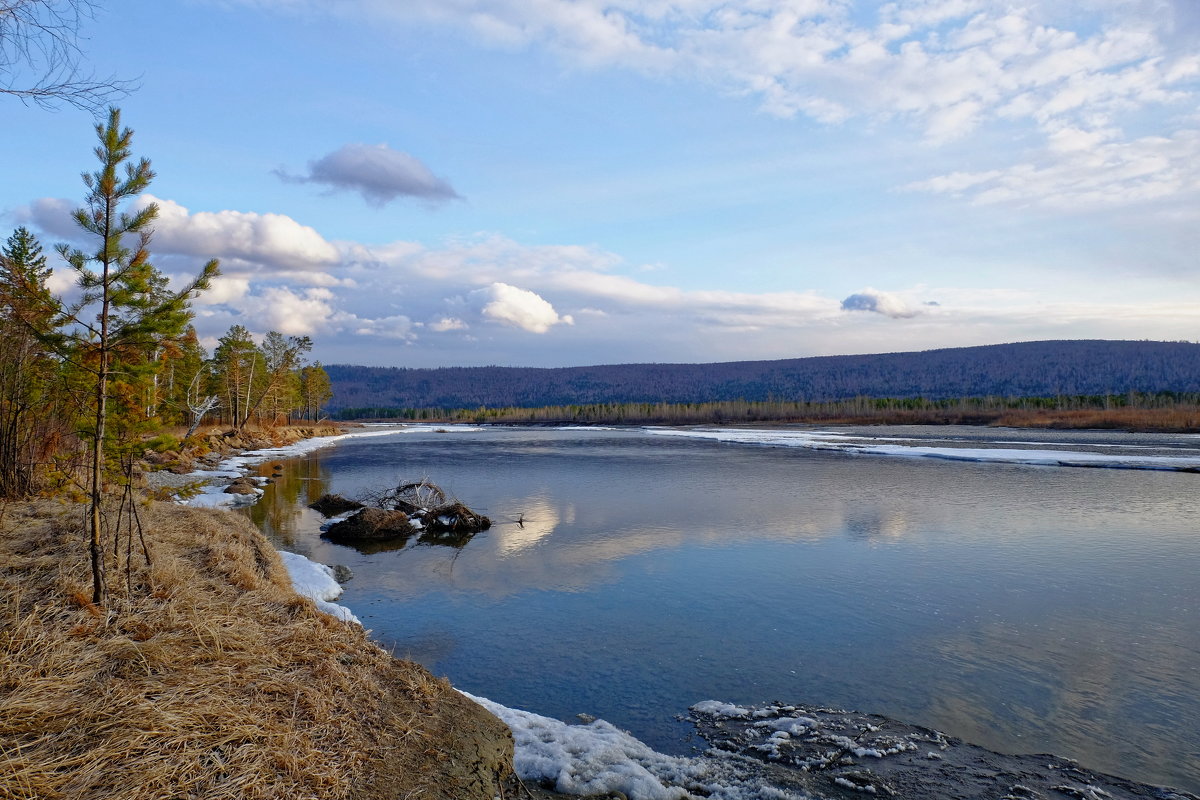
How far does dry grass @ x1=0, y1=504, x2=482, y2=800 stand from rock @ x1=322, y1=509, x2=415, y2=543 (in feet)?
28.9

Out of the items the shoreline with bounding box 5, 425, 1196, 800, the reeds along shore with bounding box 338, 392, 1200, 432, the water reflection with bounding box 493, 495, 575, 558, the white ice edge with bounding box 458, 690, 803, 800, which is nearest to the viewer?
the shoreline with bounding box 5, 425, 1196, 800

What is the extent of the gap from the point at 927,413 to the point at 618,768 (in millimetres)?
88121

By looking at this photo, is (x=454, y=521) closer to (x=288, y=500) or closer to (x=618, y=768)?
(x=288, y=500)

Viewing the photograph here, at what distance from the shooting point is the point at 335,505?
19.2 metres

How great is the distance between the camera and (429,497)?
19.1m

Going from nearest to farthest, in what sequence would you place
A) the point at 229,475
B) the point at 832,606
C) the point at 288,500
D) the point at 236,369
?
the point at 832,606, the point at 288,500, the point at 229,475, the point at 236,369

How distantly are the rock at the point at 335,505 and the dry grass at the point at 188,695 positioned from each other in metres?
12.2

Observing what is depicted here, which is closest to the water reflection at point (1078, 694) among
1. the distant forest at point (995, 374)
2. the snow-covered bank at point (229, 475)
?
the snow-covered bank at point (229, 475)

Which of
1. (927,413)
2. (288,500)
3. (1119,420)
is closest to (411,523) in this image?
(288,500)

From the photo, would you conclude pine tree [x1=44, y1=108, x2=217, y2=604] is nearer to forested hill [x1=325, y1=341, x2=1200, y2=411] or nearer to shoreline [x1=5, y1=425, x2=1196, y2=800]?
shoreline [x1=5, y1=425, x2=1196, y2=800]

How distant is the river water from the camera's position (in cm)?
686

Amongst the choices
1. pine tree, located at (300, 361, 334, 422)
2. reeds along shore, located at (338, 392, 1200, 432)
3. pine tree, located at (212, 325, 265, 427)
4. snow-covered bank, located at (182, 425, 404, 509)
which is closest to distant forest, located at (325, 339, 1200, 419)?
Result: reeds along shore, located at (338, 392, 1200, 432)

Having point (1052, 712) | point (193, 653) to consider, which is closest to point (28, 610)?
point (193, 653)

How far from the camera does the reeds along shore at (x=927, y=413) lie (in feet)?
197
